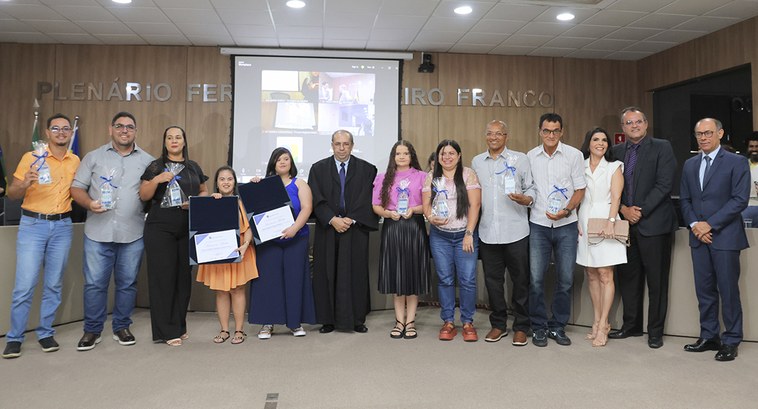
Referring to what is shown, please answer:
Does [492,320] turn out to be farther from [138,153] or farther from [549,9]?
[549,9]

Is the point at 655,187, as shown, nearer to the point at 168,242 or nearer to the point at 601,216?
the point at 601,216

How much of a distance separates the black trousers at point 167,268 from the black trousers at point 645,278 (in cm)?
336

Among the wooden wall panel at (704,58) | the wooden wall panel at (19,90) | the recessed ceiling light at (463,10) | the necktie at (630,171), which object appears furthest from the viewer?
the wooden wall panel at (19,90)

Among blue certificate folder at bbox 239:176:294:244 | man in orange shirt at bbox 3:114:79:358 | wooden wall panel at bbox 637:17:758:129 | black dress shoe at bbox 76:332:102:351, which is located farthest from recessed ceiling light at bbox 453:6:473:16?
black dress shoe at bbox 76:332:102:351

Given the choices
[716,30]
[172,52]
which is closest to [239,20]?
[172,52]

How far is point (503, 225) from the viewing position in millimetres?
3750

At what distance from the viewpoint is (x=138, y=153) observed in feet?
12.5

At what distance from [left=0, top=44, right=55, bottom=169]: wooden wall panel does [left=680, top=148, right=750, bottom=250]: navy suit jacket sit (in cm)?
778

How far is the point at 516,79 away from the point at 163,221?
579 cm

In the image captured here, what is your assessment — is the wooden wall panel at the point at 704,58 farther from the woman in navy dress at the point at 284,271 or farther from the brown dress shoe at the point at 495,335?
the woman in navy dress at the point at 284,271

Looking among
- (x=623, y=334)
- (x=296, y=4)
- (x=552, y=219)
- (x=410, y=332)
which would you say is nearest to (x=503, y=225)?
(x=552, y=219)

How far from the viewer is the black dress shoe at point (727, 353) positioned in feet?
11.2

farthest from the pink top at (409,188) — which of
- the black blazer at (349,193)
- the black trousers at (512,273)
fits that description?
the black trousers at (512,273)

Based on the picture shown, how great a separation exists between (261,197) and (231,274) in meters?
0.63
